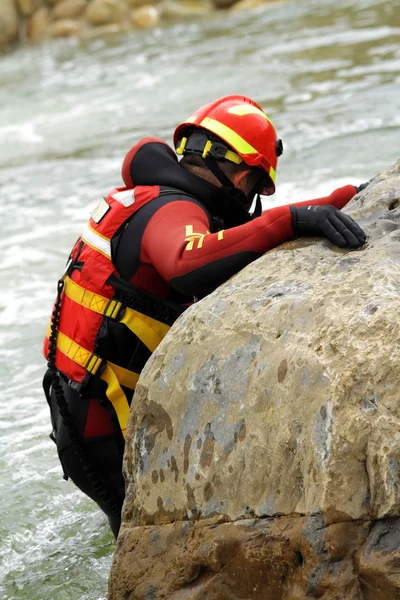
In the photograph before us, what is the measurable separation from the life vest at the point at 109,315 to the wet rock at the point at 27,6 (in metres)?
19.5

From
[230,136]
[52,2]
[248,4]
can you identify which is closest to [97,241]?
[230,136]

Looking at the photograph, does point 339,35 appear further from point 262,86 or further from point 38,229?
point 38,229

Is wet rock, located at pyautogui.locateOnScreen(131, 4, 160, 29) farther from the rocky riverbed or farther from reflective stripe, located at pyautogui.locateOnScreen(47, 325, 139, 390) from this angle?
reflective stripe, located at pyautogui.locateOnScreen(47, 325, 139, 390)

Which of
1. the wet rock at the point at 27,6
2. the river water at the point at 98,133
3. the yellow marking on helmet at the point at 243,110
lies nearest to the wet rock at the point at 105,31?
the river water at the point at 98,133

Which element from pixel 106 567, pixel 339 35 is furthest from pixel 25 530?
pixel 339 35

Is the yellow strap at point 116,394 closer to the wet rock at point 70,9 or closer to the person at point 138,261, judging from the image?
the person at point 138,261

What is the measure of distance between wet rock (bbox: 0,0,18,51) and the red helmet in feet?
61.9

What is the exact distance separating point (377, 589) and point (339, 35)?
13334 millimetres

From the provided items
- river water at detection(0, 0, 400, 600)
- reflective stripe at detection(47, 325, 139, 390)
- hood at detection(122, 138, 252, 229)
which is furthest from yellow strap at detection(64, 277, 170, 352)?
river water at detection(0, 0, 400, 600)

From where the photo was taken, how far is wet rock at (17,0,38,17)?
21.3 m

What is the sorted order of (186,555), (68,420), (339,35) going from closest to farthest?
(186,555), (68,420), (339,35)

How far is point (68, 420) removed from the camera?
3.31 m

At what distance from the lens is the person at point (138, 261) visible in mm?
2990

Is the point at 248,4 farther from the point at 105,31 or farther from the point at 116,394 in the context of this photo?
the point at 116,394
